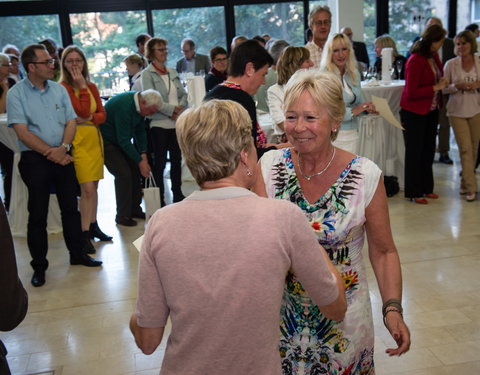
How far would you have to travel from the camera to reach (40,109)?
386cm

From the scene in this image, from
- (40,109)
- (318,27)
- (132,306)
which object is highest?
(318,27)

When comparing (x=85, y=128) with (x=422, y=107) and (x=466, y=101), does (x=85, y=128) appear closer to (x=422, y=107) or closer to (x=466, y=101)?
(x=422, y=107)

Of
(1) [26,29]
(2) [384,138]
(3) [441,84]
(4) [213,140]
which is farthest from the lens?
(1) [26,29]

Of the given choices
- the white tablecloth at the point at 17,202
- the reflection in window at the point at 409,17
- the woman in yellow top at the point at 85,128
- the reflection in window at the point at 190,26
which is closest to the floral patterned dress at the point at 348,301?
the woman in yellow top at the point at 85,128

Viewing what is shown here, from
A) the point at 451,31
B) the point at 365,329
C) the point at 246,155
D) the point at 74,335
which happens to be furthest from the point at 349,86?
the point at 451,31

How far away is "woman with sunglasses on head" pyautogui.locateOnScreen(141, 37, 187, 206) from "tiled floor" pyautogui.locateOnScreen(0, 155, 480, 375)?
35.4 inches

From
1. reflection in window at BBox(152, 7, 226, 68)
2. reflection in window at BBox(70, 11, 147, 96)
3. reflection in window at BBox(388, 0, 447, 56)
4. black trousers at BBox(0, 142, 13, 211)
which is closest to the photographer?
black trousers at BBox(0, 142, 13, 211)

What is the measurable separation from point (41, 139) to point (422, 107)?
3422mm

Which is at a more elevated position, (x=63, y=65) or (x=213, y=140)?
(x=63, y=65)

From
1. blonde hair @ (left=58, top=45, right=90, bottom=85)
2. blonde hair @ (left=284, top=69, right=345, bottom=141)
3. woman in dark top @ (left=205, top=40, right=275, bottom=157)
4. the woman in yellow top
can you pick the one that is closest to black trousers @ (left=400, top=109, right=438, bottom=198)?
woman in dark top @ (left=205, top=40, right=275, bottom=157)

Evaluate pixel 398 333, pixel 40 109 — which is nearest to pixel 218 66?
pixel 40 109

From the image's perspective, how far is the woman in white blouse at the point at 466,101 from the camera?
5328 millimetres

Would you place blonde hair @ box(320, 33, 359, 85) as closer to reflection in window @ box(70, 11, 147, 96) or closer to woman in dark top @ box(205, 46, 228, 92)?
woman in dark top @ box(205, 46, 228, 92)

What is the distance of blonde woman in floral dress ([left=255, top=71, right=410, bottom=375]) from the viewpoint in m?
1.61
